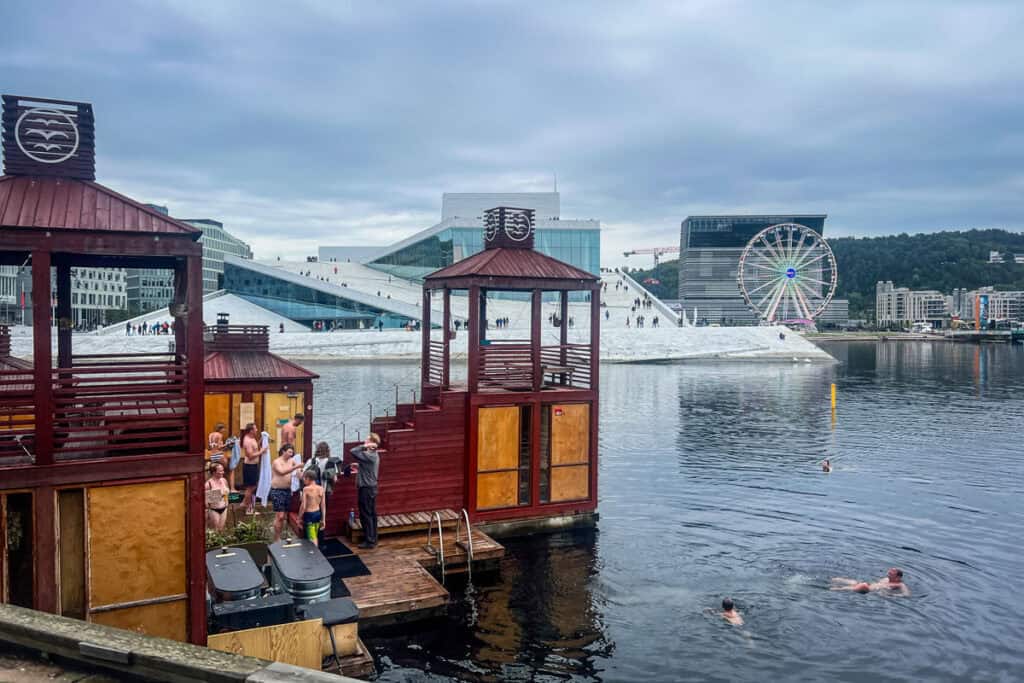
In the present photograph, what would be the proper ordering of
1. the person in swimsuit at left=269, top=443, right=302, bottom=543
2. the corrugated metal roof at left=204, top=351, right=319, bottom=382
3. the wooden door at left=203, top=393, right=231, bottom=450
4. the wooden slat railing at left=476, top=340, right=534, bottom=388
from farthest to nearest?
the corrugated metal roof at left=204, top=351, right=319, bottom=382 < the wooden door at left=203, top=393, right=231, bottom=450 < the wooden slat railing at left=476, top=340, right=534, bottom=388 < the person in swimsuit at left=269, top=443, right=302, bottom=543

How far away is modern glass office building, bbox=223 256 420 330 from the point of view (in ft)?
291

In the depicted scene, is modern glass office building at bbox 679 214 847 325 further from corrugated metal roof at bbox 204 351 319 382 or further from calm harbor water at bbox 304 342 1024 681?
corrugated metal roof at bbox 204 351 319 382

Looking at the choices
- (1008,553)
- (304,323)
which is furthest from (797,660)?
(304,323)

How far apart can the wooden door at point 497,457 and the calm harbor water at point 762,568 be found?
1.16 metres

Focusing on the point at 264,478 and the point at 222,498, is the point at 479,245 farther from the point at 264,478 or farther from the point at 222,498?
the point at 222,498

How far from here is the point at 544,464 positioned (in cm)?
1838

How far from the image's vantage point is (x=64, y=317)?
37.7 ft

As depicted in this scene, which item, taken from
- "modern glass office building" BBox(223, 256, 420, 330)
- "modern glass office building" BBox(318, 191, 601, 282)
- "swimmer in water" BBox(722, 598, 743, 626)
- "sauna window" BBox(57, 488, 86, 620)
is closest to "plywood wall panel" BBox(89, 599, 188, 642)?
"sauna window" BBox(57, 488, 86, 620)

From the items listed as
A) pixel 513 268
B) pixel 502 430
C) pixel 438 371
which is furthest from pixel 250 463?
pixel 513 268

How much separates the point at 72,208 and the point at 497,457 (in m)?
10.2

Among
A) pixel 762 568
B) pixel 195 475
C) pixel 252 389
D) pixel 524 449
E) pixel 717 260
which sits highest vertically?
pixel 717 260

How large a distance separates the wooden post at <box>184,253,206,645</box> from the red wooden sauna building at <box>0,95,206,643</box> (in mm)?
14

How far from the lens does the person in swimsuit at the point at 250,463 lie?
55.0ft

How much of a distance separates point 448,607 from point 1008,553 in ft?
44.6
